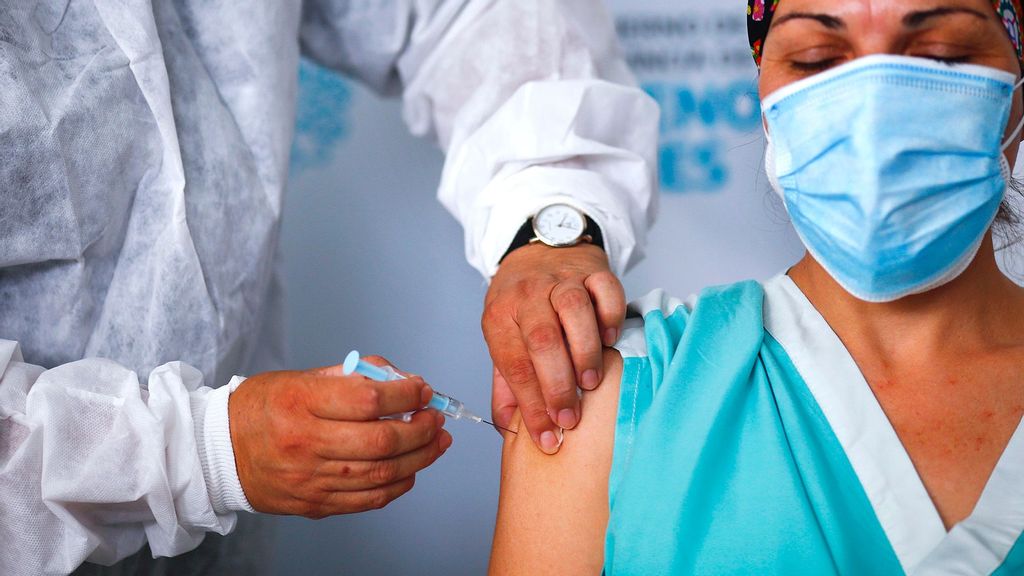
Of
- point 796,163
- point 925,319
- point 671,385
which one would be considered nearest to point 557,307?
point 671,385

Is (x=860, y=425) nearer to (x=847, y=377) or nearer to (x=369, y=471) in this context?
(x=847, y=377)

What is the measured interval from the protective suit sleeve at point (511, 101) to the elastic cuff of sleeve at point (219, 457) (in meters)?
0.50

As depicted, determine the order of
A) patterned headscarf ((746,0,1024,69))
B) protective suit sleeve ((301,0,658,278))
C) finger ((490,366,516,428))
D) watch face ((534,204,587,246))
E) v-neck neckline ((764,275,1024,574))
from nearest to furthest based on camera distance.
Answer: v-neck neckline ((764,275,1024,574)) → patterned headscarf ((746,0,1024,69)) → finger ((490,366,516,428)) → watch face ((534,204,587,246)) → protective suit sleeve ((301,0,658,278))

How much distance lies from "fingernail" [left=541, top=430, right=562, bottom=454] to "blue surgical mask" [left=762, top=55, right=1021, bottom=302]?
1.21 feet

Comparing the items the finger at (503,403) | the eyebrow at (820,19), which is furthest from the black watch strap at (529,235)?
the eyebrow at (820,19)

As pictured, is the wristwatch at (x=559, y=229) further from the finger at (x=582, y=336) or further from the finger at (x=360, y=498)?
the finger at (x=360, y=498)

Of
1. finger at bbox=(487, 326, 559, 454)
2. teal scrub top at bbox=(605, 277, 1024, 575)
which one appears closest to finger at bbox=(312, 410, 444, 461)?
finger at bbox=(487, 326, 559, 454)

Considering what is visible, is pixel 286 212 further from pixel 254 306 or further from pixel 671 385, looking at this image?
pixel 671 385

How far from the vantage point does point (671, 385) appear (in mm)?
1042

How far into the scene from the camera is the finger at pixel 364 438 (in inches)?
38.4

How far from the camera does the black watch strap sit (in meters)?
1.38

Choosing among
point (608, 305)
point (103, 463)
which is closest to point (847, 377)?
point (608, 305)

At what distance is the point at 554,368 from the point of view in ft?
3.38

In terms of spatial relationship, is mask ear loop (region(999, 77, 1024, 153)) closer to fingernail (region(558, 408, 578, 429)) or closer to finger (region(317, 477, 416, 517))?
fingernail (region(558, 408, 578, 429))
